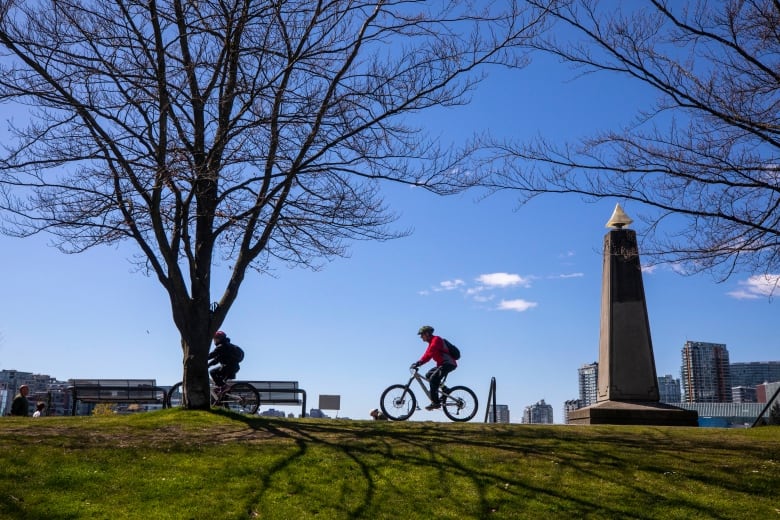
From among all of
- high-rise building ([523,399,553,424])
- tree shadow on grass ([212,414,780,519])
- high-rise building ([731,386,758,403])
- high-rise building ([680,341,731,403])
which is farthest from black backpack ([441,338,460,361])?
high-rise building ([731,386,758,403])

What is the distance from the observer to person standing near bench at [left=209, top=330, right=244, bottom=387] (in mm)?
14641

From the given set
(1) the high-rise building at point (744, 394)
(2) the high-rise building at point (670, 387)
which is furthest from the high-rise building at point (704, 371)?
(2) the high-rise building at point (670, 387)

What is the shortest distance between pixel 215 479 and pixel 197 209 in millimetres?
5927

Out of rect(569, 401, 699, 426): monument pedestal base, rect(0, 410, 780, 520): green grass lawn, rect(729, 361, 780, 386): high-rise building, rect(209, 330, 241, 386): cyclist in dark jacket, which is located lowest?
rect(0, 410, 780, 520): green grass lawn

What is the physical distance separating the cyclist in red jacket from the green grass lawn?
2781 millimetres

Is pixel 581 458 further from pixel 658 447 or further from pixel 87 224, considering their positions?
pixel 87 224

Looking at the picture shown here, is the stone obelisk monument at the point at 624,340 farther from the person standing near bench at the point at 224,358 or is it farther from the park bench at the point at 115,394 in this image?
the park bench at the point at 115,394

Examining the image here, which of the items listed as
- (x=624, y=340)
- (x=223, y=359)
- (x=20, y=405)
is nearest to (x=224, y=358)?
(x=223, y=359)

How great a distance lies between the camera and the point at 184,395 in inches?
504

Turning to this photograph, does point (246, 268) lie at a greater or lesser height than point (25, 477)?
greater

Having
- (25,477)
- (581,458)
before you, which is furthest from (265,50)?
(581,458)

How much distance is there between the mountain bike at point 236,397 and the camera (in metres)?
14.8

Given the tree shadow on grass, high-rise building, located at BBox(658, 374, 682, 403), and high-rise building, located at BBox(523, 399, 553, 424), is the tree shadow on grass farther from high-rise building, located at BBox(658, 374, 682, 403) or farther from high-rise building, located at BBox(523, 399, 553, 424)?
high-rise building, located at BBox(658, 374, 682, 403)

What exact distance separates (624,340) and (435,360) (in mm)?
4279
